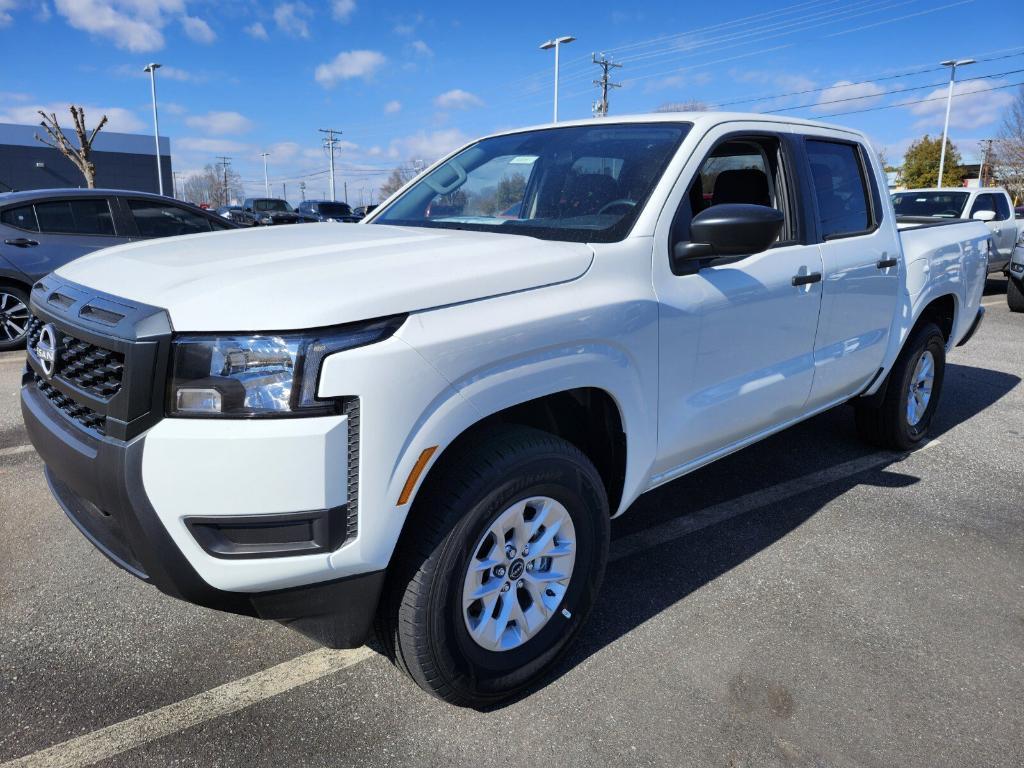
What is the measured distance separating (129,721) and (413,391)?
1423 millimetres

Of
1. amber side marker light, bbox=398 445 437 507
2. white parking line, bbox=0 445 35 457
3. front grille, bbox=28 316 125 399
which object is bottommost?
white parking line, bbox=0 445 35 457

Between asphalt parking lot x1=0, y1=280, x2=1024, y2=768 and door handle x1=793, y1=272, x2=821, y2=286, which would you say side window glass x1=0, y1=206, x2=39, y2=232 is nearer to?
asphalt parking lot x1=0, y1=280, x2=1024, y2=768

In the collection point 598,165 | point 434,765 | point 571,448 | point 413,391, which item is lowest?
point 434,765

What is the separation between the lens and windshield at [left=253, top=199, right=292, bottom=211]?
110 ft

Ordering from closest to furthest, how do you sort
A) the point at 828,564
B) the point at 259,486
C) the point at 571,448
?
1. the point at 259,486
2. the point at 571,448
3. the point at 828,564

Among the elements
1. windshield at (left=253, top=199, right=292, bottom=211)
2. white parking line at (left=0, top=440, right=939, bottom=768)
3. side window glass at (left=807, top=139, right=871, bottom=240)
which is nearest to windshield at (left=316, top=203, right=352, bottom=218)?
windshield at (left=253, top=199, right=292, bottom=211)

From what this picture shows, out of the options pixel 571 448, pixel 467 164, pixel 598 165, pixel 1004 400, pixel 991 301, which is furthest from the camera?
pixel 991 301

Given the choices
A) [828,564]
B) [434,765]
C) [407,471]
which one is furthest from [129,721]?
[828,564]

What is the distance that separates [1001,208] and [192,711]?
15.0 meters

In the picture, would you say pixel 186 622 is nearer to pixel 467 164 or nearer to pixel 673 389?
pixel 673 389

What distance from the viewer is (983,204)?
1277 centimetres

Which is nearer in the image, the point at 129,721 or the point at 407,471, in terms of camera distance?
the point at 407,471

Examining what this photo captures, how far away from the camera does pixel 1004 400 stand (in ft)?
20.7

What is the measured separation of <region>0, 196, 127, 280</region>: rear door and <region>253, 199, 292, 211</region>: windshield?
2706 cm
